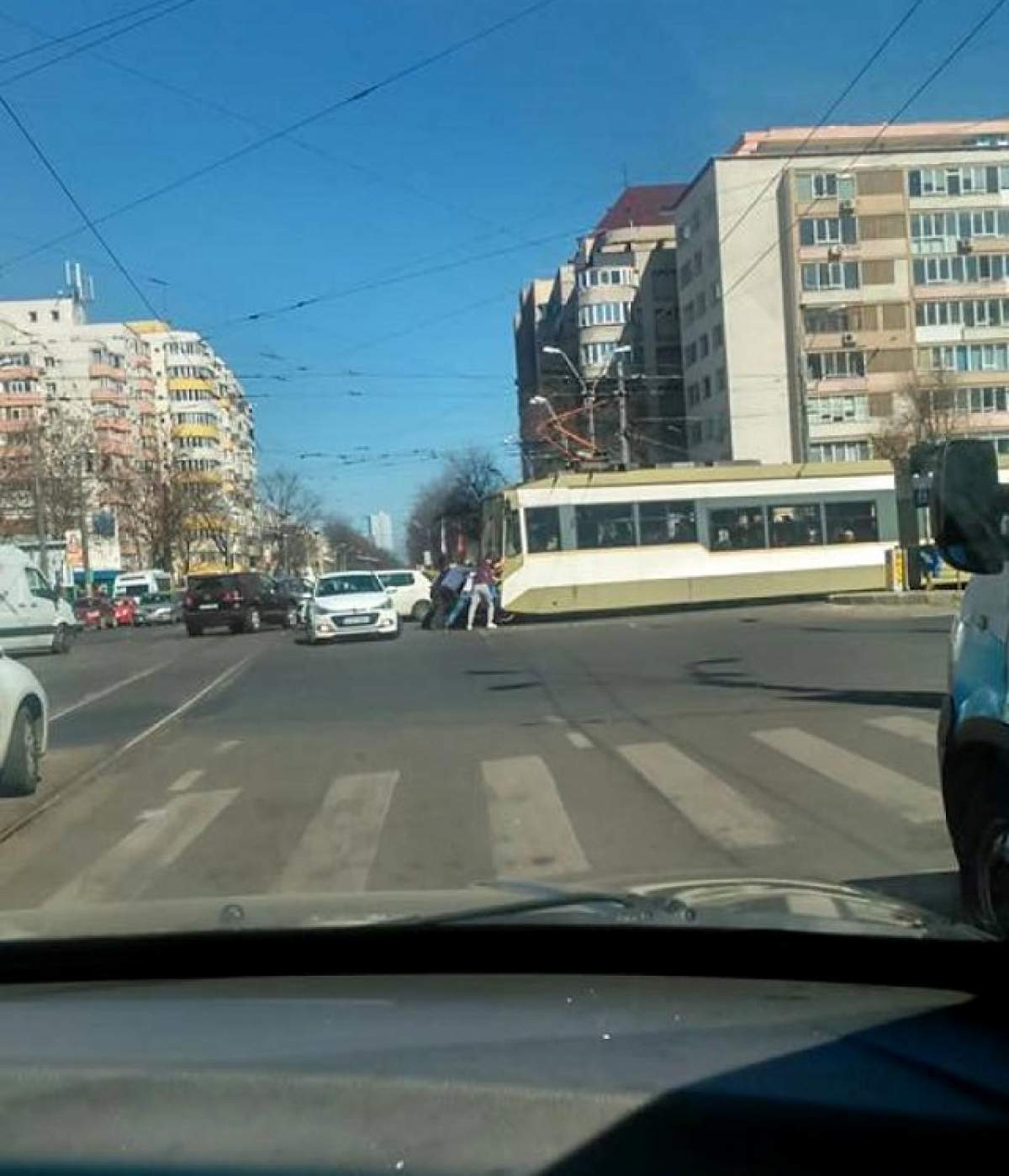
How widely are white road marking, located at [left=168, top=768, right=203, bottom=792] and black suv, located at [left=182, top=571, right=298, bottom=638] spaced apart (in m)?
29.2

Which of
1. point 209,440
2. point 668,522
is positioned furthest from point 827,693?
point 209,440

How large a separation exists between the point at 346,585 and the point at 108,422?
70897mm

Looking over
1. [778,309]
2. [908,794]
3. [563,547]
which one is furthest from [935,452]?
[778,309]

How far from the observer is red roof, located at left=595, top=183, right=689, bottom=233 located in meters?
110

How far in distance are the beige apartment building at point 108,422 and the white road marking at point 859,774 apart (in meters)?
56.0

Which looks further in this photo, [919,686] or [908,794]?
[919,686]

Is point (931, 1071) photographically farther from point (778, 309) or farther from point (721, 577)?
point (778, 309)

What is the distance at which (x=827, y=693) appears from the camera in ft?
47.2

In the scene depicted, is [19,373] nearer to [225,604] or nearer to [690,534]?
[225,604]

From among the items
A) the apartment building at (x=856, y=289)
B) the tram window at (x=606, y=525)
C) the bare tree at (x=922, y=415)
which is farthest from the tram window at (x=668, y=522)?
the apartment building at (x=856, y=289)

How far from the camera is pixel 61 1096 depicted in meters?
2.00

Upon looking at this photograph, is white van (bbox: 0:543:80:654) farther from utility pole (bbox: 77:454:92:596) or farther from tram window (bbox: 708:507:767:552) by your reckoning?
utility pole (bbox: 77:454:92:596)

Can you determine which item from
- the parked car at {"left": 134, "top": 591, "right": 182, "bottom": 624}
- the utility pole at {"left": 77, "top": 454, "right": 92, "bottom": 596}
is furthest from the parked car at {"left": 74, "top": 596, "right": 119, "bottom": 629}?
the utility pole at {"left": 77, "top": 454, "right": 92, "bottom": 596}

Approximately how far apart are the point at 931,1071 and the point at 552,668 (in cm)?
1728
